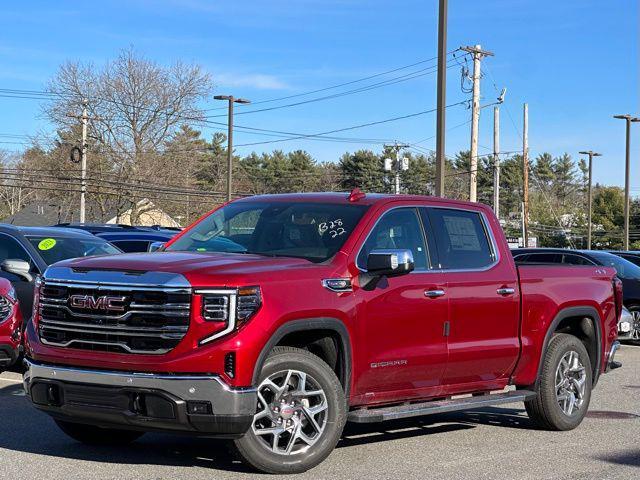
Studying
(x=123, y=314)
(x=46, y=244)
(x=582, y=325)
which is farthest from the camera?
(x=46, y=244)

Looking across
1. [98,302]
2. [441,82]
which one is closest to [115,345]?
[98,302]

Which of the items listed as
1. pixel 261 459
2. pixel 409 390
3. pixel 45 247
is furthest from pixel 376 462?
pixel 45 247

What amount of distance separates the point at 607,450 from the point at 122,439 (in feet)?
12.6

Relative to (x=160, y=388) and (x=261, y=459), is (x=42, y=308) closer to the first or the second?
(x=160, y=388)

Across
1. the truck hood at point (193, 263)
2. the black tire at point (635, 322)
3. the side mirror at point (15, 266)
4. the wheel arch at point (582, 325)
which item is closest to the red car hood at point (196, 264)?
the truck hood at point (193, 263)

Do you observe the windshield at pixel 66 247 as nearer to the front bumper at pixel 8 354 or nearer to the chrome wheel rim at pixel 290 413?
the front bumper at pixel 8 354

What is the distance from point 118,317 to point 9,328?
421cm

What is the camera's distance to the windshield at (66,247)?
11.9 metres

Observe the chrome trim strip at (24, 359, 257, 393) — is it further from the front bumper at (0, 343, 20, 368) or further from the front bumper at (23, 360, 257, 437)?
the front bumper at (0, 343, 20, 368)

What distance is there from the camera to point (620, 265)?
18.8 metres

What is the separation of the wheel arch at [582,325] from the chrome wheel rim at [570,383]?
289 mm

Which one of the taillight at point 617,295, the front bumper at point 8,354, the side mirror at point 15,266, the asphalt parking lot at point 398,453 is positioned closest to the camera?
the asphalt parking lot at point 398,453

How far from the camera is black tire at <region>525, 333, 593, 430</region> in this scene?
8258 mm

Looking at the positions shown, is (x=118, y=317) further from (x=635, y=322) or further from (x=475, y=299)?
(x=635, y=322)
